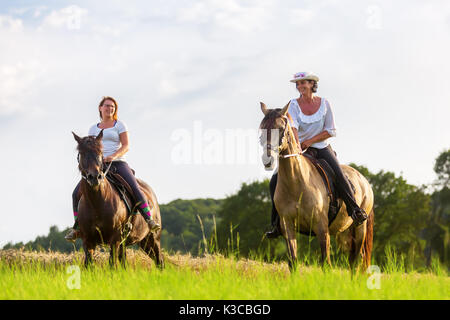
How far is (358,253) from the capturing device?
35.4 feet

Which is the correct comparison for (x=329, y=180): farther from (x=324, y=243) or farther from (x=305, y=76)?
(x=305, y=76)

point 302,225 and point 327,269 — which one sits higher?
point 302,225

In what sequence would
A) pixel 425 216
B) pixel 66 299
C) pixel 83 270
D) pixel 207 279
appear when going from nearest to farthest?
pixel 66 299 → pixel 207 279 → pixel 83 270 → pixel 425 216

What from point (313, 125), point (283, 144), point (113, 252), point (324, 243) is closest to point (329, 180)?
point (313, 125)

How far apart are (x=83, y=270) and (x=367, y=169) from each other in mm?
31343

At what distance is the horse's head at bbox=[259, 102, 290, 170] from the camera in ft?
25.7

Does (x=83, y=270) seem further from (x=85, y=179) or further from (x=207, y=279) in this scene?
(x=207, y=279)

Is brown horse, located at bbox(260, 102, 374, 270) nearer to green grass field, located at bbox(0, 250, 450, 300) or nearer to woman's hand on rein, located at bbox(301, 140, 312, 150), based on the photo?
woman's hand on rein, located at bbox(301, 140, 312, 150)

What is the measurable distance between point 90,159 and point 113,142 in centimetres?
142

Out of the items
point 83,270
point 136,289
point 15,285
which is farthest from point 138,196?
point 136,289

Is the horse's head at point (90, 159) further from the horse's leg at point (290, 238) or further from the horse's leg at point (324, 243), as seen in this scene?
the horse's leg at point (324, 243)

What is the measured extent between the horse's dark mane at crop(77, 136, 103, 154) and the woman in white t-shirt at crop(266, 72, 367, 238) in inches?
126

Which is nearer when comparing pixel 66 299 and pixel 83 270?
pixel 66 299

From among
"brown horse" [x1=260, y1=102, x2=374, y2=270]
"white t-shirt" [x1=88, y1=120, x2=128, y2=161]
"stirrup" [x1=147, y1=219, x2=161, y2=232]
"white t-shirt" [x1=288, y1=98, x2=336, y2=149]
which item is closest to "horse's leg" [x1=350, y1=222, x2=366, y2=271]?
"brown horse" [x1=260, y1=102, x2=374, y2=270]
